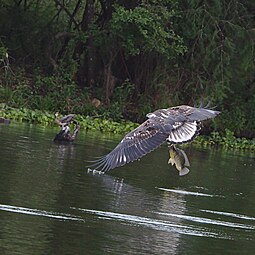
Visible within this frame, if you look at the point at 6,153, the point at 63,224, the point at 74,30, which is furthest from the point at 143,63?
the point at 63,224

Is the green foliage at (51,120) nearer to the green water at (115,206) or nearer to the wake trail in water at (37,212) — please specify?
the green water at (115,206)

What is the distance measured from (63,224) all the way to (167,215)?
1804 millimetres

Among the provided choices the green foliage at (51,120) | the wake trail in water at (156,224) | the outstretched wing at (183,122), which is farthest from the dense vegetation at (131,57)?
the wake trail in water at (156,224)

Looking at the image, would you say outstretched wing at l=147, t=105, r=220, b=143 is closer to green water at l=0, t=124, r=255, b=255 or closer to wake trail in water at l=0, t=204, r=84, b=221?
green water at l=0, t=124, r=255, b=255

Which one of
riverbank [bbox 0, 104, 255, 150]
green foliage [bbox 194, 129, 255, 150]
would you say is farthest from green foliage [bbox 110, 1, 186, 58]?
green foliage [bbox 194, 129, 255, 150]

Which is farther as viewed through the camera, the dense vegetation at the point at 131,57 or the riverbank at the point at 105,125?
the dense vegetation at the point at 131,57

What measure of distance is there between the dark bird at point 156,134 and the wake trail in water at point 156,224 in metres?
0.82

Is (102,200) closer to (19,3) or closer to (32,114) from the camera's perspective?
(32,114)

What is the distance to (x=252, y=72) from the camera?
30.3m

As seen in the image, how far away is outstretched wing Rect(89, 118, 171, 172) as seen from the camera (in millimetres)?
11391

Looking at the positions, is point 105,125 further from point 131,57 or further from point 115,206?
point 115,206

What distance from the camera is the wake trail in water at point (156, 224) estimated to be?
399 inches

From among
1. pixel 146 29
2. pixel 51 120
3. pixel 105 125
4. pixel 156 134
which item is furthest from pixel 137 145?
pixel 146 29

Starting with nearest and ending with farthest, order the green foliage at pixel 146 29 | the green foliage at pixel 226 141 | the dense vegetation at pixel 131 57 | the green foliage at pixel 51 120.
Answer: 1. the green foliage at pixel 51 120
2. the green foliage at pixel 226 141
3. the green foliage at pixel 146 29
4. the dense vegetation at pixel 131 57
